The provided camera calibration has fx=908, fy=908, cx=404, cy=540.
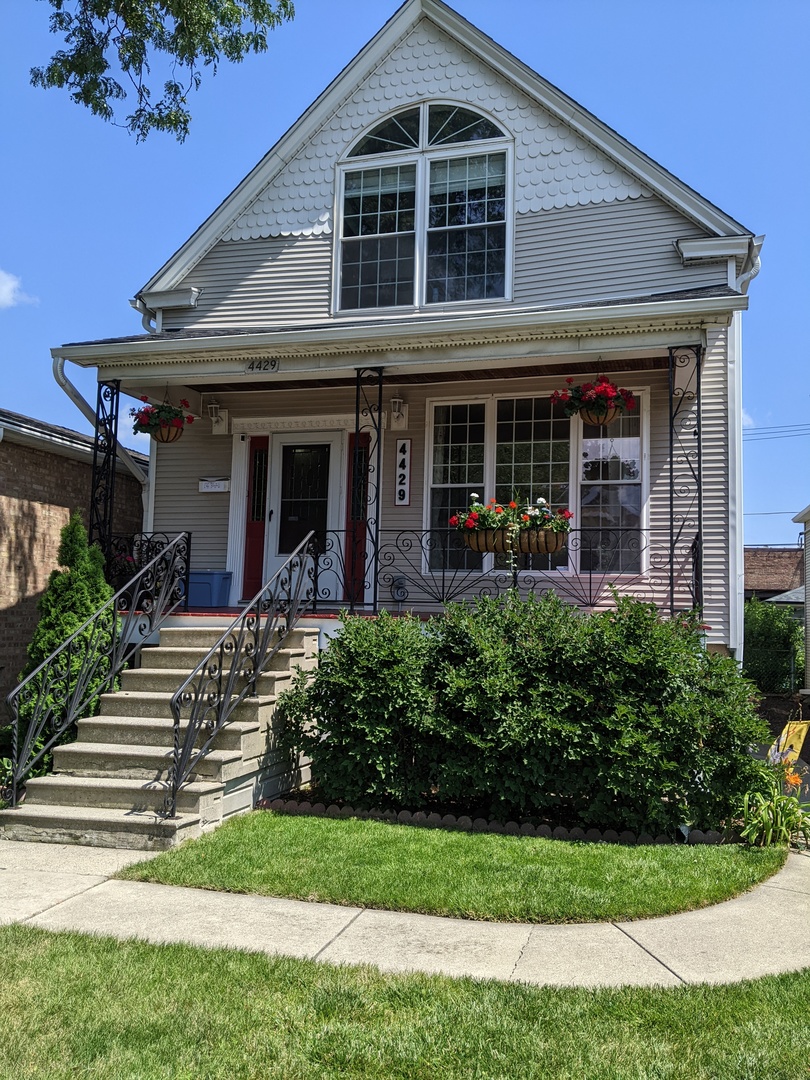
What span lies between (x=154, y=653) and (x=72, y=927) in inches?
152

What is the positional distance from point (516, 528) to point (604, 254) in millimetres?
3956

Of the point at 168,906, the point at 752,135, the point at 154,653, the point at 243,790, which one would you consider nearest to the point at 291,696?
the point at 243,790

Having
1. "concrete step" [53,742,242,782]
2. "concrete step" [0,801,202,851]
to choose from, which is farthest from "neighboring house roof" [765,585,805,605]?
"concrete step" [0,801,202,851]

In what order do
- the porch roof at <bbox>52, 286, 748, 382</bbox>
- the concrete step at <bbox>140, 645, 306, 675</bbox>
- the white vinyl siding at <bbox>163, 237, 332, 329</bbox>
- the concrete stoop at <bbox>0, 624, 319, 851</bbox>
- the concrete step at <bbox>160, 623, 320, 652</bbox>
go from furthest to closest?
the white vinyl siding at <bbox>163, 237, 332, 329</bbox> → the porch roof at <bbox>52, 286, 748, 382</bbox> → the concrete step at <bbox>160, 623, 320, 652</bbox> → the concrete step at <bbox>140, 645, 306, 675</bbox> → the concrete stoop at <bbox>0, 624, 319, 851</bbox>

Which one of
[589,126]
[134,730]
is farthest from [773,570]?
[134,730]

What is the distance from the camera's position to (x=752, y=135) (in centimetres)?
1166

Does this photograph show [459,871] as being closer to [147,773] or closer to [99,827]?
[99,827]

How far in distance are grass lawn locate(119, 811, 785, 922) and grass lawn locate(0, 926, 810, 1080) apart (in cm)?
109

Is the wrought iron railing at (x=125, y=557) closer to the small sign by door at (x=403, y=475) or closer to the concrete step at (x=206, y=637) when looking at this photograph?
the concrete step at (x=206, y=637)

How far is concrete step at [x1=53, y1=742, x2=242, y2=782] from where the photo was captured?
6.83m

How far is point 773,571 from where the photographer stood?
35.2m

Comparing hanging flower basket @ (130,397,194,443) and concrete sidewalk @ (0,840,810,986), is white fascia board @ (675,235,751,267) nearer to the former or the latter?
hanging flower basket @ (130,397,194,443)

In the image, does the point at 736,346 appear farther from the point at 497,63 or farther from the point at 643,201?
the point at 497,63

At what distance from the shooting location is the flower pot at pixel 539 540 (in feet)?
29.9
